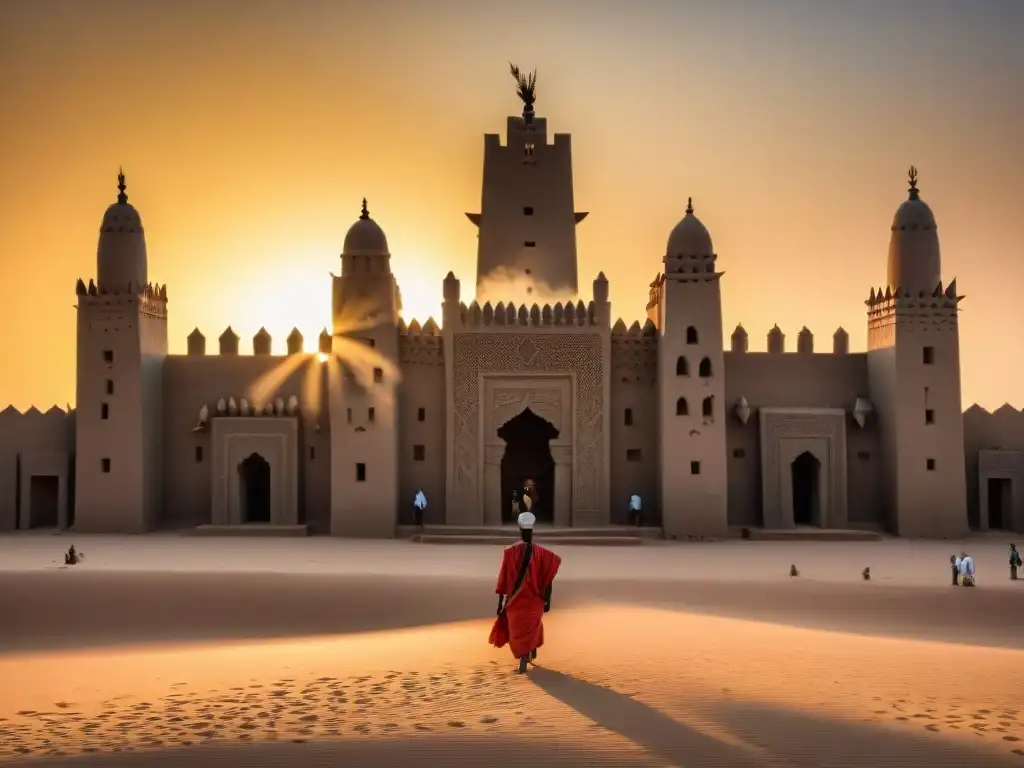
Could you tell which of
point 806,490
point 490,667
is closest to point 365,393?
point 806,490

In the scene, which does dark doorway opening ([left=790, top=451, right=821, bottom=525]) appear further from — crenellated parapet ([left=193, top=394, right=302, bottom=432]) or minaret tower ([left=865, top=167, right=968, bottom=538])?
crenellated parapet ([left=193, top=394, right=302, bottom=432])

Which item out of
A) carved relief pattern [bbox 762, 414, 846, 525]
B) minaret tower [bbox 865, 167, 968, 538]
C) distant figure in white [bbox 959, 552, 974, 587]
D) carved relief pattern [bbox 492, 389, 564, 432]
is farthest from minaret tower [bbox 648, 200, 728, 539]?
distant figure in white [bbox 959, 552, 974, 587]

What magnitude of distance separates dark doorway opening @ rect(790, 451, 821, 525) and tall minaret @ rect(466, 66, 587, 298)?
716cm

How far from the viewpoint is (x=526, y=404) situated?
23.4m

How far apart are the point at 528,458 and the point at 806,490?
280 inches

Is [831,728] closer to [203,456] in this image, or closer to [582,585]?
[582,585]

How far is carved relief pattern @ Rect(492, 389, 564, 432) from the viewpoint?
23.4 metres

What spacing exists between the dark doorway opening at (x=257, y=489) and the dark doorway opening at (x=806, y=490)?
13.1m

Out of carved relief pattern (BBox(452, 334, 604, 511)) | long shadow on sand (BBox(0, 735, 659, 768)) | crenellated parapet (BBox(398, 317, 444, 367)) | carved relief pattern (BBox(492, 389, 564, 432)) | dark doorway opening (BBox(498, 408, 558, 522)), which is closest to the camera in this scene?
long shadow on sand (BBox(0, 735, 659, 768))

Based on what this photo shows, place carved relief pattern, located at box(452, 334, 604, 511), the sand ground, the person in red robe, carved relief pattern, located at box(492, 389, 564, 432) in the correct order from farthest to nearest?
carved relief pattern, located at box(492, 389, 564, 432), carved relief pattern, located at box(452, 334, 604, 511), the person in red robe, the sand ground

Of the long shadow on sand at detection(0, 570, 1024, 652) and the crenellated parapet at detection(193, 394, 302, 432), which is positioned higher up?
the crenellated parapet at detection(193, 394, 302, 432)

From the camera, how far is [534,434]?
26.1 meters

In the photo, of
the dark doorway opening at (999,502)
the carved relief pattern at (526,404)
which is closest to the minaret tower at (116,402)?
the carved relief pattern at (526,404)

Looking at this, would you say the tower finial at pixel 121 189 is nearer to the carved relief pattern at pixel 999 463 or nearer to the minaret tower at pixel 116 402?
the minaret tower at pixel 116 402
